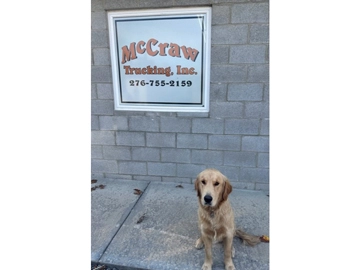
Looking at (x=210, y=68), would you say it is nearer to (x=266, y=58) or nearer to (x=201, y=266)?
(x=266, y=58)

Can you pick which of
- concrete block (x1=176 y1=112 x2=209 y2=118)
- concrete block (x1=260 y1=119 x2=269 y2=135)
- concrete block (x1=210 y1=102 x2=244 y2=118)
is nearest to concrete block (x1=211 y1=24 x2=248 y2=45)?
concrete block (x1=210 y1=102 x2=244 y2=118)

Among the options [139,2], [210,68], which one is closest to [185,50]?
[210,68]

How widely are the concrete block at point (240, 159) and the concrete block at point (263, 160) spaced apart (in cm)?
7

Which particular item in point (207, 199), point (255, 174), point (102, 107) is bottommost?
point (255, 174)

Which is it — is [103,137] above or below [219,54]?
below

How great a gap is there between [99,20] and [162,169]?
7.72 ft

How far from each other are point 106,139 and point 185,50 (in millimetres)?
1844

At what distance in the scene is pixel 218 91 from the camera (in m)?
3.15

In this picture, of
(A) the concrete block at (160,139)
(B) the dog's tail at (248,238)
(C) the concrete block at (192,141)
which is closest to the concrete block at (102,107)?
(A) the concrete block at (160,139)

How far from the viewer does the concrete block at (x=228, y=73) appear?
304 cm

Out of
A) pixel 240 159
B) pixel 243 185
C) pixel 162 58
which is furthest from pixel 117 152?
pixel 243 185

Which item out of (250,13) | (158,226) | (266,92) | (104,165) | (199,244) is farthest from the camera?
(104,165)

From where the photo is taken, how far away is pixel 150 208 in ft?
9.98

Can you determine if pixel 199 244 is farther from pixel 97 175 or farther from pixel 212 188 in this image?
pixel 97 175
